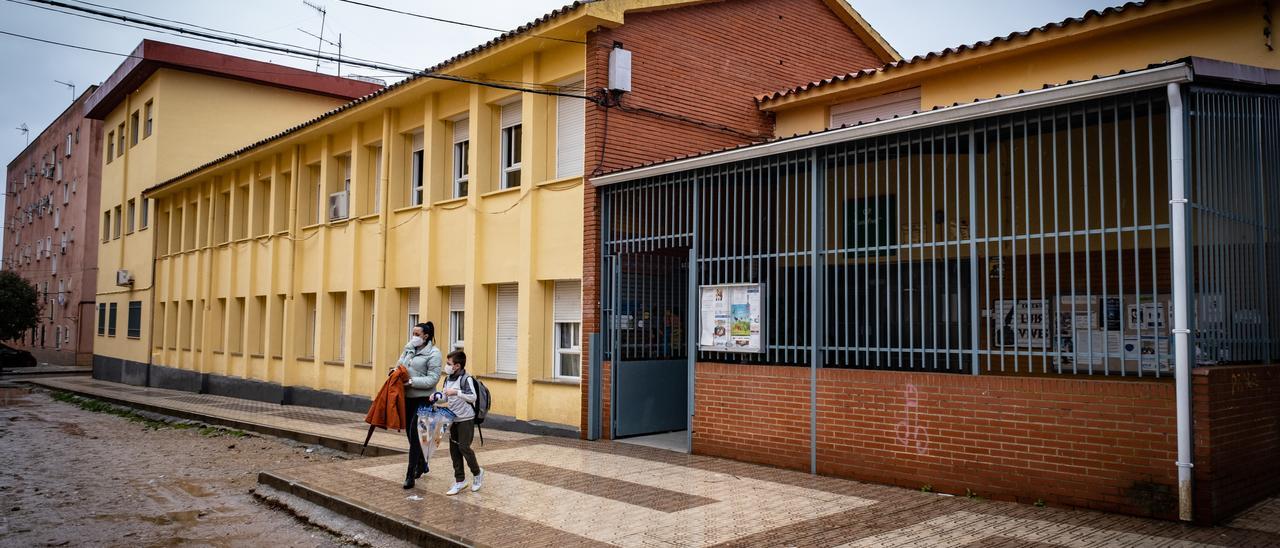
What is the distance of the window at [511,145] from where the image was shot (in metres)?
14.8

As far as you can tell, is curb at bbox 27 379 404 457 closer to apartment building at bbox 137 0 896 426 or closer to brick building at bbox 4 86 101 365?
apartment building at bbox 137 0 896 426

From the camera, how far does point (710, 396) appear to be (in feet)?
35.4

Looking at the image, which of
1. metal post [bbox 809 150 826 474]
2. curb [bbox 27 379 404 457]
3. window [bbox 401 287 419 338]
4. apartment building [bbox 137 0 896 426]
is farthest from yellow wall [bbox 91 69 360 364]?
metal post [bbox 809 150 826 474]

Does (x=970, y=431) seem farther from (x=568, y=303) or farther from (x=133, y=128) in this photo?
(x=133, y=128)

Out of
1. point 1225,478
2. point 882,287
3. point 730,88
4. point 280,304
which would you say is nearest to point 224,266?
point 280,304

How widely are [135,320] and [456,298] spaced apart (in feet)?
64.6

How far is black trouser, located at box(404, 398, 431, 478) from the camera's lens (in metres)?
9.01

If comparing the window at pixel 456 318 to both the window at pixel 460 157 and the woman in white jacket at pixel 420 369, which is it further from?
the woman in white jacket at pixel 420 369

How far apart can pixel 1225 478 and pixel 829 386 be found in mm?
3554

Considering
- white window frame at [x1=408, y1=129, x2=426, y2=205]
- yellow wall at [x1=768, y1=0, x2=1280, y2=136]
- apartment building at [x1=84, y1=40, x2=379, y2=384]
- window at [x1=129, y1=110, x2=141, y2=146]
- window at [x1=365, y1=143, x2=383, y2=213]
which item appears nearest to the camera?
yellow wall at [x1=768, y1=0, x2=1280, y2=136]

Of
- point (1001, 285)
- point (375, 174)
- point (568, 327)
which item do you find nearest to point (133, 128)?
point (375, 174)

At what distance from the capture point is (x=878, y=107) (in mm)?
13922

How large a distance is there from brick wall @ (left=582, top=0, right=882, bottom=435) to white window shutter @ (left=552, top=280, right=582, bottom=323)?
0.73 metres

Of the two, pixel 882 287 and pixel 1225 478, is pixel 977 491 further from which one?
pixel 882 287
